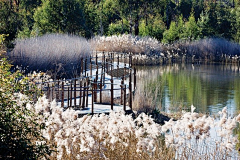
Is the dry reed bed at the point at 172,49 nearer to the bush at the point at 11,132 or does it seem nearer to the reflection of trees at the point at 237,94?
the reflection of trees at the point at 237,94

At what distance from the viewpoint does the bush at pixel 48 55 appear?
1955 centimetres

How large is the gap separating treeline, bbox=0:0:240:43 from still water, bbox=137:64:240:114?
651 centimetres

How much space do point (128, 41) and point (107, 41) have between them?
1.58 metres

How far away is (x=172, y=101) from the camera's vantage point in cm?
2038

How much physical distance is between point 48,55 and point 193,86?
8.72 metres

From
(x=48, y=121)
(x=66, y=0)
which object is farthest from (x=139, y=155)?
(x=66, y=0)

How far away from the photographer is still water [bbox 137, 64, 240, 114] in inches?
756

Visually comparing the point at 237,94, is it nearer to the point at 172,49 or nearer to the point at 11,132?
the point at 172,49

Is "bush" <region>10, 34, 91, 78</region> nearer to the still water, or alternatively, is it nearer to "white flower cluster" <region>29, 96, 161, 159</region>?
the still water

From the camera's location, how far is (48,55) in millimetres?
20656

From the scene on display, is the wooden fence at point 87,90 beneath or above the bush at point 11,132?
beneath

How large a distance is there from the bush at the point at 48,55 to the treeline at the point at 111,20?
1.91 m

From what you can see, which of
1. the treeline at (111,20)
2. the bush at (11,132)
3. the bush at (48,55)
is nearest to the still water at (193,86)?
the bush at (48,55)

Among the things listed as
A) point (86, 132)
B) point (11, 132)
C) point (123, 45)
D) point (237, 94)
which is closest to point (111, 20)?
point (123, 45)
